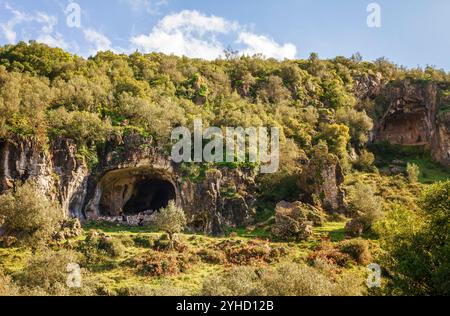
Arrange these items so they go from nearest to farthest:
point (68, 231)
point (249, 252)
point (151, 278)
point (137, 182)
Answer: point (151, 278) → point (249, 252) → point (68, 231) → point (137, 182)

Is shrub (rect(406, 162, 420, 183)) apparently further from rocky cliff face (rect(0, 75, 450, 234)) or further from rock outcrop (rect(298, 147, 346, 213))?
rocky cliff face (rect(0, 75, 450, 234))

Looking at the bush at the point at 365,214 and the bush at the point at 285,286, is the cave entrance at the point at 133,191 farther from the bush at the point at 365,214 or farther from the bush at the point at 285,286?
the bush at the point at 285,286

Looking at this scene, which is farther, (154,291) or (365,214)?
(365,214)

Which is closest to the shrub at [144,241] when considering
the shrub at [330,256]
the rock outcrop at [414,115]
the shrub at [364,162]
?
the shrub at [330,256]

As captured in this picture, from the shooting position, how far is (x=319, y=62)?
322 feet

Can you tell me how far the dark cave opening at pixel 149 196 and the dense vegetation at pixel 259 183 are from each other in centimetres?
802

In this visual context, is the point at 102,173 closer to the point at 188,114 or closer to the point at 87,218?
the point at 87,218

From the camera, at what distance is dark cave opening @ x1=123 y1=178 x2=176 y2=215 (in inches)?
2288

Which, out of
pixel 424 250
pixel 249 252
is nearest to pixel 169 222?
pixel 249 252

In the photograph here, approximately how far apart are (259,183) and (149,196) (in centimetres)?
1664

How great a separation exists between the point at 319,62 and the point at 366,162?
3625cm

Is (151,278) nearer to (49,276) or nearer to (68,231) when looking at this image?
(49,276)

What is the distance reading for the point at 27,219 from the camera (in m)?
37.4

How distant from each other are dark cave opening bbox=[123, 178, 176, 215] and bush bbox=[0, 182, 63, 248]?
64.1ft
